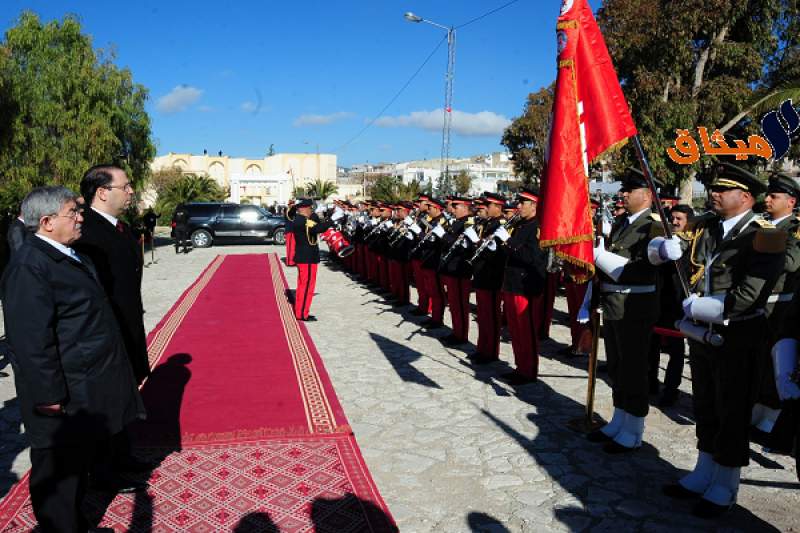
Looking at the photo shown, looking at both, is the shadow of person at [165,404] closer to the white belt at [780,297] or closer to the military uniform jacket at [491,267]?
the military uniform jacket at [491,267]

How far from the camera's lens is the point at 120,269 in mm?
4059

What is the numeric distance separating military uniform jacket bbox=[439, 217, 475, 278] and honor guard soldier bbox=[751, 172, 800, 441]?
351 centimetres

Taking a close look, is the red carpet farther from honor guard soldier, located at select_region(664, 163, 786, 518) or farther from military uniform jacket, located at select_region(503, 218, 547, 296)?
military uniform jacket, located at select_region(503, 218, 547, 296)

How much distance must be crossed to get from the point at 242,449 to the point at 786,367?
3.51 meters

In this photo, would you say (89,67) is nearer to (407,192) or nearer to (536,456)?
(407,192)

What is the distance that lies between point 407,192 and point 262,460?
89.7 ft

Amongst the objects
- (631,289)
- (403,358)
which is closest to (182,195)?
(403,358)

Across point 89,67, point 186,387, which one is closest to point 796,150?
point 186,387

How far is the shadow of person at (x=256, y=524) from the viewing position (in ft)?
11.3

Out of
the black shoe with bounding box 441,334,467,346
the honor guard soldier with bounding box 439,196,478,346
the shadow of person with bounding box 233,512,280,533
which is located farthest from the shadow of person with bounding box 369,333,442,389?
the shadow of person with bounding box 233,512,280,533

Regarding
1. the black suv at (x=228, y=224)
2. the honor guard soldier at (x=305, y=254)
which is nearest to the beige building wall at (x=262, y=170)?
the black suv at (x=228, y=224)

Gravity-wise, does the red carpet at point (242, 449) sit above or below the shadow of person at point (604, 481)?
below

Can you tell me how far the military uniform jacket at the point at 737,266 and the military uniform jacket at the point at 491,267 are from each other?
3.01 m

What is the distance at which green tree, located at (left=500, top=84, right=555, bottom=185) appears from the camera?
953 inches
